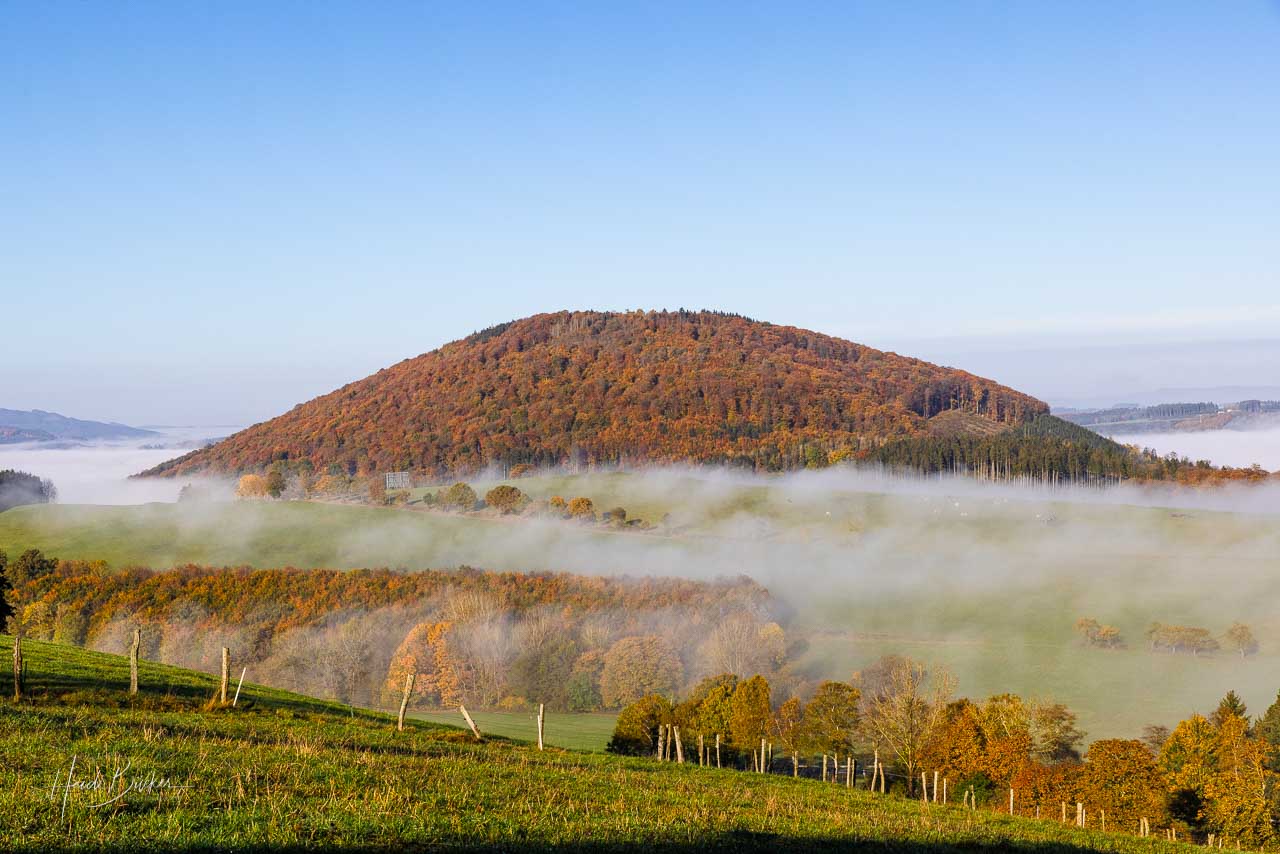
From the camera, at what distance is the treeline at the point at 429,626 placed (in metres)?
114

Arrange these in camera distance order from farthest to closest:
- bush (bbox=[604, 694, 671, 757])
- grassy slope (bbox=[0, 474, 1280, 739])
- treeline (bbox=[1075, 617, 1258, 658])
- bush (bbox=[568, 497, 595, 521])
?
bush (bbox=[568, 497, 595, 521]) < treeline (bbox=[1075, 617, 1258, 658]) < grassy slope (bbox=[0, 474, 1280, 739]) < bush (bbox=[604, 694, 671, 757])

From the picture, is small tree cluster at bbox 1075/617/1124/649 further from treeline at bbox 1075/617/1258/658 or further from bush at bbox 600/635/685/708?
Answer: bush at bbox 600/635/685/708

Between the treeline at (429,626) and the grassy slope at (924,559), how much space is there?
10044mm

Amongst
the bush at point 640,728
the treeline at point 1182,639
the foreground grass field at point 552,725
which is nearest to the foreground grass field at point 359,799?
the bush at point 640,728

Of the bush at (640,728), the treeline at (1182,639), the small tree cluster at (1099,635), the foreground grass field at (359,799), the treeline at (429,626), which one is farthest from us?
the small tree cluster at (1099,635)

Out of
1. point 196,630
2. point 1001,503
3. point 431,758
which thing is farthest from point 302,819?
point 1001,503

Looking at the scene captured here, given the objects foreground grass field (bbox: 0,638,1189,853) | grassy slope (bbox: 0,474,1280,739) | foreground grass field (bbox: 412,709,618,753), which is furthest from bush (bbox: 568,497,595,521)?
foreground grass field (bbox: 0,638,1189,853)

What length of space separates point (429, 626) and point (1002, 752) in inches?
3269

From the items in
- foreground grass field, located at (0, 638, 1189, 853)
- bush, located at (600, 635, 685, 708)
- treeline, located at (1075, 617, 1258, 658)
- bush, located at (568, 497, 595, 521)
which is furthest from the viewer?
bush, located at (568, 497, 595, 521)

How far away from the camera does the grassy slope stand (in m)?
108

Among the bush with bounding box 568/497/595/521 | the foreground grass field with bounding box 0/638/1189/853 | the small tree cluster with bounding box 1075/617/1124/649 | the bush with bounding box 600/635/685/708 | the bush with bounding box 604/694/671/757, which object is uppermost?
the foreground grass field with bounding box 0/638/1189/853

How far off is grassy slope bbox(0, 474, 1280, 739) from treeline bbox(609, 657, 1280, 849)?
60.6ft

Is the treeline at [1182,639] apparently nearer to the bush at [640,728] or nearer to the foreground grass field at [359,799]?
the bush at [640,728]

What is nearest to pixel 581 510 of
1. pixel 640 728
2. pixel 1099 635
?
pixel 1099 635
